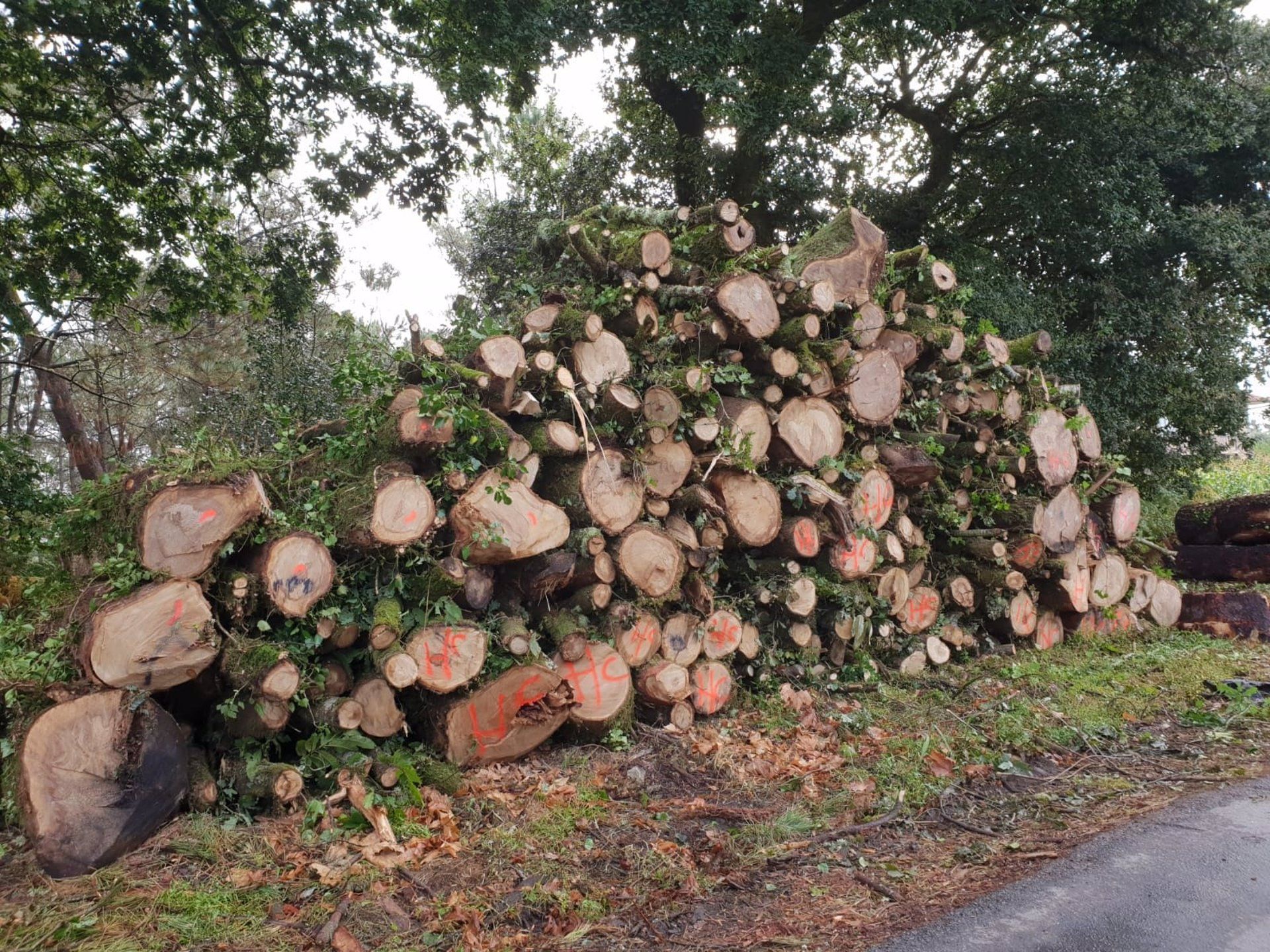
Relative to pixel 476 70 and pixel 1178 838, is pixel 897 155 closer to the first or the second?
pixel 476 70

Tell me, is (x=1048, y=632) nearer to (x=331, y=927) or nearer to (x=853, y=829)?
(x=853, y=829)

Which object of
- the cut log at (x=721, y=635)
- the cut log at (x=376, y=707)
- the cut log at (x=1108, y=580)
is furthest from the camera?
the cut log at (x=1108, y=580)

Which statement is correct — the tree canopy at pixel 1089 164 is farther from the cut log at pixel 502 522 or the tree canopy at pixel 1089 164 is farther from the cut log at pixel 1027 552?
the cut log at pixel 502 522

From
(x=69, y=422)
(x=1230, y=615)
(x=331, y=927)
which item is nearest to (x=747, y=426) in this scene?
(x=331, y=927)

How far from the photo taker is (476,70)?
7.79 m

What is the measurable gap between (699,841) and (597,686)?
109 cm

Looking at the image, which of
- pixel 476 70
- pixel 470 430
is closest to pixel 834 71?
pixel 476 70

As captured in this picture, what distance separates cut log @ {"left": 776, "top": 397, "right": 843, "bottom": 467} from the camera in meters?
4.99

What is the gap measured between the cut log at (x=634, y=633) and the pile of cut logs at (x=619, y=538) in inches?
0.7

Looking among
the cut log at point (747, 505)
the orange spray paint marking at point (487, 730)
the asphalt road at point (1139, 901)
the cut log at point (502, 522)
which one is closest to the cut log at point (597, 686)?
the orange spray paint marking at point (487, 730)

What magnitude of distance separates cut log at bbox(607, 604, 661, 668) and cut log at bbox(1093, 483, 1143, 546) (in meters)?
4.34

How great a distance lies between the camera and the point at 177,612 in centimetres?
331

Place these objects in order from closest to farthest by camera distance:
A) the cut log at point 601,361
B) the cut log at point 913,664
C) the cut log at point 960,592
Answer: the cut log at point 601,361, the cut log at point 913,664, the cut log at point 960,592

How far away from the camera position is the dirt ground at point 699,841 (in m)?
2.63
